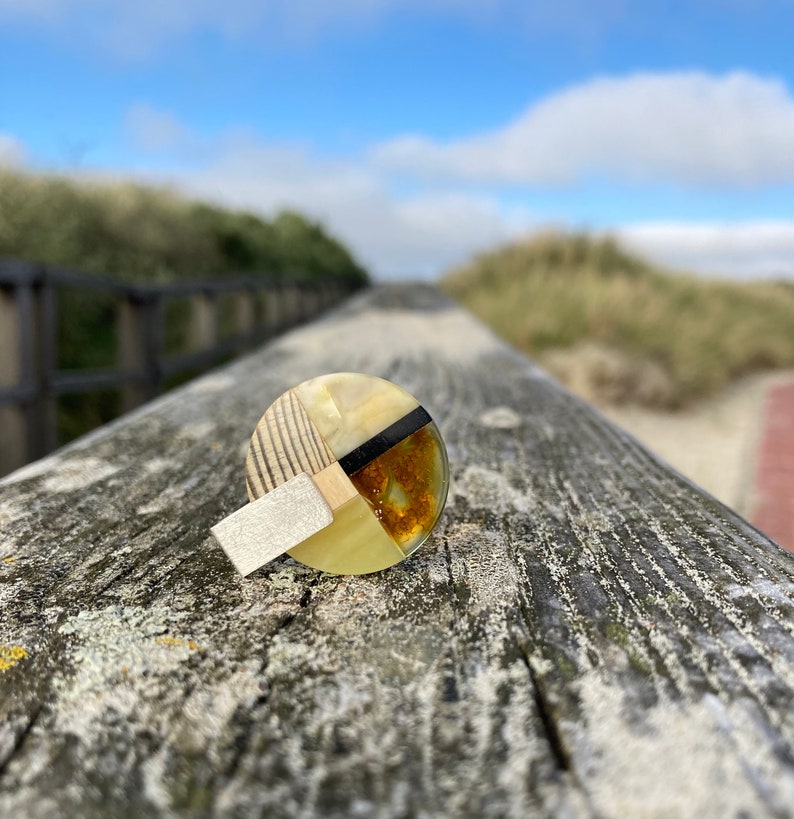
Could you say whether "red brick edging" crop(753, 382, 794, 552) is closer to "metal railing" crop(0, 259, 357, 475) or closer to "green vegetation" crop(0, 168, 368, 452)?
"metal railing" crop(0, 259, 357, 475)

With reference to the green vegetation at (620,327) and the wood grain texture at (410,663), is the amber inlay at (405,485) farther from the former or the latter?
the green vegetation at (620,327)

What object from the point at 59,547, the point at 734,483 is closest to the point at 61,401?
the point at 59,547

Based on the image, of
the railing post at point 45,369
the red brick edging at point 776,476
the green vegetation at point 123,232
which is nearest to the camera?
the railing post at point 45,369

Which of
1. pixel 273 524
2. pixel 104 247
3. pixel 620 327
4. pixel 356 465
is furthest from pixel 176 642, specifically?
pixel 620 327

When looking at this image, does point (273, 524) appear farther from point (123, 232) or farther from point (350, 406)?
point (123, 232)

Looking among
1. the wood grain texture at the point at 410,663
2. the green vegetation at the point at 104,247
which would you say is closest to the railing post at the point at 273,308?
the green vegetation at the point at 104,247

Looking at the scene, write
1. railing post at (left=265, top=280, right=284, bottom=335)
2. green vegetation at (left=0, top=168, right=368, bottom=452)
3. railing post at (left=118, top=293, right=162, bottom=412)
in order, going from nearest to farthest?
railing post at (left=118, top=293, right=162, bottom=412) < green vegetation at (left=0, top=168, right=368, bottom=452) < railing post at (left=265, top=280, right=284, bottom=335)

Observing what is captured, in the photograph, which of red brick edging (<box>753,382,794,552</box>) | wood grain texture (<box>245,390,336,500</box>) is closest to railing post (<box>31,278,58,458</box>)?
wood grain texture (<box>245,390,336,500</box>)
